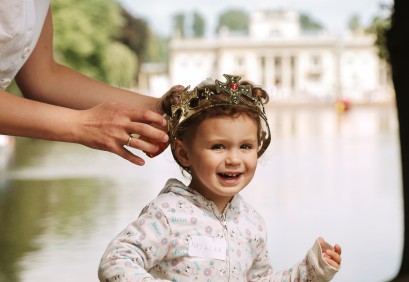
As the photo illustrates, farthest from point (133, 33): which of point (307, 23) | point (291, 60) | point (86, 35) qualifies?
point (307, 23)

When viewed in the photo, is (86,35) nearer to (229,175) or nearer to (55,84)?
(55,84)

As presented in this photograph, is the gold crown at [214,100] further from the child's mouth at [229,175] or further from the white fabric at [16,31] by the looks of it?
the white fabric at [16,31]

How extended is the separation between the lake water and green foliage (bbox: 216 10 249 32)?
8502 centimetres

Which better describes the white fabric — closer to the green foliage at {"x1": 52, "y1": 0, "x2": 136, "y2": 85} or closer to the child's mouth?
the child's mouth

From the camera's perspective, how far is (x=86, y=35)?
92.8 feet

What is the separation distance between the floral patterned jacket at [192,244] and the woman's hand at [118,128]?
16 cm

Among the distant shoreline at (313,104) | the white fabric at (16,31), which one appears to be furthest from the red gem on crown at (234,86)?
the distant shoreline at (313,104)

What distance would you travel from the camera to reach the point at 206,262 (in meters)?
1.86

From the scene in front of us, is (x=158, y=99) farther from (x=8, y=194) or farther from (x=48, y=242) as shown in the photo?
(x=8, y=194)

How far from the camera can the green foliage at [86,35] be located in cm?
2733

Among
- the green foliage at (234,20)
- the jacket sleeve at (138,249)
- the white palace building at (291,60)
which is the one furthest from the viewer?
the green foliage at (234,20)

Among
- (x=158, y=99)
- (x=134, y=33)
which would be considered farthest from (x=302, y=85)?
(x=158, y=99)

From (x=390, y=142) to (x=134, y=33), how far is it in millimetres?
36917

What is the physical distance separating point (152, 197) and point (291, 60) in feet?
202
